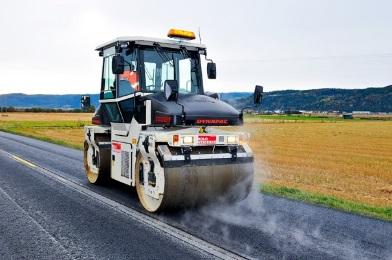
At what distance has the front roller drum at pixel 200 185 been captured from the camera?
273 inches

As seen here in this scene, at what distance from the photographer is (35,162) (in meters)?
13.9

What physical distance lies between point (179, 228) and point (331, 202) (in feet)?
12.0

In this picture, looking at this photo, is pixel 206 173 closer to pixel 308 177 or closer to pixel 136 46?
pixel 136 46

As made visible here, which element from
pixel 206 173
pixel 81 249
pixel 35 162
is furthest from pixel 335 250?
pixel 35 162

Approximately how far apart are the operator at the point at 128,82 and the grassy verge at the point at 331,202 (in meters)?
3.64

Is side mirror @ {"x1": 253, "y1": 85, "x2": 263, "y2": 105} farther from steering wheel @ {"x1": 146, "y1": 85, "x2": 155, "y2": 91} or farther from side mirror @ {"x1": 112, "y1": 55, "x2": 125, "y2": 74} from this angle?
side mirror @ {"x1": 112, "y1": 55, "x2": 125, "y2": 74}

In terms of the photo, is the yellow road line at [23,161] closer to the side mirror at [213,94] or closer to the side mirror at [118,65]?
the side mirror at [118,65]

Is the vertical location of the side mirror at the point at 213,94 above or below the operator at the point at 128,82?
below

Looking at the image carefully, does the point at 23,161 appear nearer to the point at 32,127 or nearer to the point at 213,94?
the point at 213,94

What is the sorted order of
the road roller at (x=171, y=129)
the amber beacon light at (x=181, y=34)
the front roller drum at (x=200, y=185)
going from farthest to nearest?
the amber beacon light at (x=181, y=34) < the road roller at (x=171, y=129) < the front roller drum at (x=200, y=185)

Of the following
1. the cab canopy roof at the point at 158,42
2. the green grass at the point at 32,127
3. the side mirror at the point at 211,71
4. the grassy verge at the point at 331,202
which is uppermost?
the cab canopy roof at the point at 158,42

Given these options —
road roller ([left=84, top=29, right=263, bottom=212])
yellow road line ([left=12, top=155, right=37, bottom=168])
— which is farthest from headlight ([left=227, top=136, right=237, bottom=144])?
yellow road line ([left=12, top=155, right=37, bottom=168])

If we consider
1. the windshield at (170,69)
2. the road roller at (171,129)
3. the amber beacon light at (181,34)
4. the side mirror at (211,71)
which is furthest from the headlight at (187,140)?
the amber beacon light at (181,34)

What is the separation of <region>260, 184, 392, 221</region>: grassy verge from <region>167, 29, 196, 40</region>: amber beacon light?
3646 millimetres
